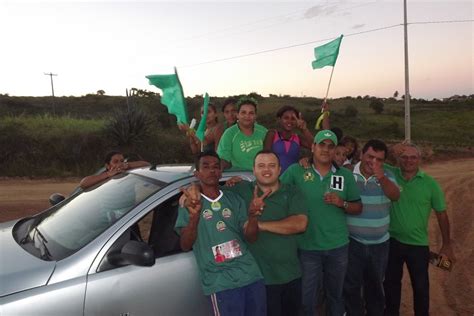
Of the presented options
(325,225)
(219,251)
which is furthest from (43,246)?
(325,225)

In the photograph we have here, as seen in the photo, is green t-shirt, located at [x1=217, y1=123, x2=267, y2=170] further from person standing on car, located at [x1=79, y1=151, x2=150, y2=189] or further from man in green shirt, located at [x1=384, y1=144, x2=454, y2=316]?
man in green shirt, located at [x1=384, y1=144, x2=454, y2=316]

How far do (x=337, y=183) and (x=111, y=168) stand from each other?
2.25 m

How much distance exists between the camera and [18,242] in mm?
3029

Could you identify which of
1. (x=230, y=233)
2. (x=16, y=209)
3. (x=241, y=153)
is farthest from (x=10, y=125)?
(x=230, y=233)

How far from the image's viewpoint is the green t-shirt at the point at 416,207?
3.71m

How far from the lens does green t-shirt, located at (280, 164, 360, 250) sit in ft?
10.7

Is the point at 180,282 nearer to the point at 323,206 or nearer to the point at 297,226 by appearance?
the point at 297,226

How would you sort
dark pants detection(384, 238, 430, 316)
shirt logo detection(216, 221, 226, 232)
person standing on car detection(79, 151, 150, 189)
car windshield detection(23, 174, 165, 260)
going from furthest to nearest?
person standing on car detection(79, 151, 150, 189) < dark pants detection(384, 238, 430, 316) < car windshield detection(23, 174, 165, 260) < shirt logo detection(216, 221, 226, 232)

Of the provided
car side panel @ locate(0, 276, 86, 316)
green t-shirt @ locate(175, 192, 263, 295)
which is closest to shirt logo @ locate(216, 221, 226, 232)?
green t-shirt @ locate(175, 192, 263, 295)

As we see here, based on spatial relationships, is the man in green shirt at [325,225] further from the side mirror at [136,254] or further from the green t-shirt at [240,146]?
the side mirror at [136,254]

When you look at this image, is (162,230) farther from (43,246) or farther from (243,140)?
(243,140)

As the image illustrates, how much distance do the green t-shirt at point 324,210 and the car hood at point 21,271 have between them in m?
1.84

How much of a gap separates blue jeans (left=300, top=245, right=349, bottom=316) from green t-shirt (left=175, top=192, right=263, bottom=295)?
68 centimetres

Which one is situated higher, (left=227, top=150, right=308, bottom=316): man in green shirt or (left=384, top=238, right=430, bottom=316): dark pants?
(left=227, top=150, right=308, bottom=316): man in green shirt
